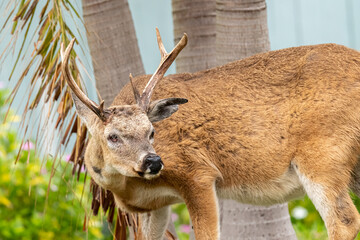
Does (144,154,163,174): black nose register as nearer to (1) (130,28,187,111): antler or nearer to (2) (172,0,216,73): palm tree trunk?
(1) (130,28,187,111): antler

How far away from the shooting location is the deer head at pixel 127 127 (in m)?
4.82

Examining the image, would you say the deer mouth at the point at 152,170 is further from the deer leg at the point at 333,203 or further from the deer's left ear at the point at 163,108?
the deer leg at the point at 333,203

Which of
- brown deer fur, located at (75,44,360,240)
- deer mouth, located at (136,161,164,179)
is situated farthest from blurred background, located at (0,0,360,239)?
deer mouth, located at (136,161,164,179)

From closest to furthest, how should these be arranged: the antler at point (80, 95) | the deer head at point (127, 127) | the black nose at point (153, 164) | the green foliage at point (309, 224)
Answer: the black nose at point (153, 164)
the deer head at point (127, 127)
the antler at point (80, 95)
the green foliage at point (309, 224)

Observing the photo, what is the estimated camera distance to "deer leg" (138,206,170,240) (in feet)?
19.8

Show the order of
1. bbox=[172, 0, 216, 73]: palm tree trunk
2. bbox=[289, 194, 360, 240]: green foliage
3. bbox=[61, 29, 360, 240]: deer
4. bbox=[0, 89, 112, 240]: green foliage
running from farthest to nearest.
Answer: bbox=[289, 194, 360, 240]: green foliage < bbox=[0, 89, 112, 240]: green foliage < bbox=[172, 0, 216, 73]: palm tree trunk < bbox=[61, 29, 360, 240]: deer

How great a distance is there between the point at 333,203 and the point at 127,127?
5.79 ft

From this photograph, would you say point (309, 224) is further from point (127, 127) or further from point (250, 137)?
point (127, 127)

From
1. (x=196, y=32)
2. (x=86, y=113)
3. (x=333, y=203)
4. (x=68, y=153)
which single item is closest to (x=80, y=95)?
(x=86, y=113)

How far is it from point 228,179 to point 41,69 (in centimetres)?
184

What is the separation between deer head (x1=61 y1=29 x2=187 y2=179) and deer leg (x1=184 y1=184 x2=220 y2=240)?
0.66 m

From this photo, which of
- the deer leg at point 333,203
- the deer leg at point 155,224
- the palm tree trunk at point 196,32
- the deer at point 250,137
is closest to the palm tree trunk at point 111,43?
the palm tree trunk at point 196,32

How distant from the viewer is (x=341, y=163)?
213 inches

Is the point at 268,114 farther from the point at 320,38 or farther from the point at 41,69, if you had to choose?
the point at 320,38
